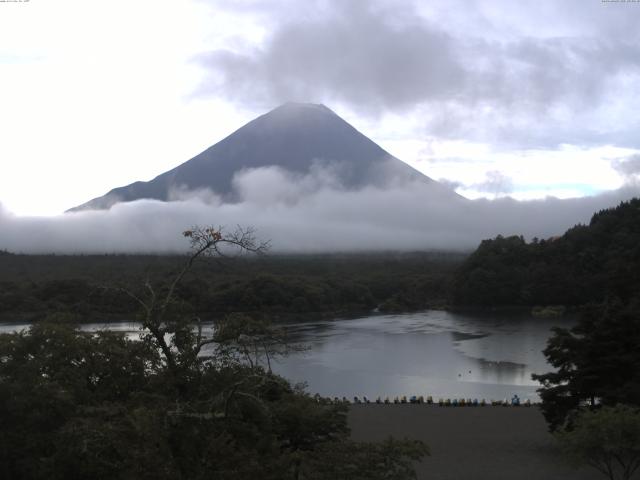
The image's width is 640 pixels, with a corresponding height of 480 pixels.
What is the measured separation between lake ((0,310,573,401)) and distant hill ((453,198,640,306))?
18.0 feet

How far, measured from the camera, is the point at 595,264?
127 feet

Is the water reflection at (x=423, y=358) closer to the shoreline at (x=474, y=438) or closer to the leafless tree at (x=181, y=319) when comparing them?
the shoreline at (x=474, y=438)

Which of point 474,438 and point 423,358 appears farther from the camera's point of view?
point 423,358

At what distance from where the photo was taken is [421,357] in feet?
73.3

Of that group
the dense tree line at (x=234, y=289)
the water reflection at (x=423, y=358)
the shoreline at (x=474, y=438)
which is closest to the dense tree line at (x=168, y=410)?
the shoreline at (x=474, y=438)

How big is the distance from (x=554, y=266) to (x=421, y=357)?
20.7 metres

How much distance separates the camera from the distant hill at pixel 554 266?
1483 inches

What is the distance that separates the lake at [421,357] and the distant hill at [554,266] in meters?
5.47

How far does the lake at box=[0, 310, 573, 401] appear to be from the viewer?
17.3 m

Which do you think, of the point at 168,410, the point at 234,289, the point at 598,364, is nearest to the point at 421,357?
the point at 598,364

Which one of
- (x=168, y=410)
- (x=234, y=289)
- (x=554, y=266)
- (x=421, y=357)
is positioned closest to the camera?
(x=168, y=410)

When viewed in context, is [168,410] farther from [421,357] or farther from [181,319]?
[421,357]

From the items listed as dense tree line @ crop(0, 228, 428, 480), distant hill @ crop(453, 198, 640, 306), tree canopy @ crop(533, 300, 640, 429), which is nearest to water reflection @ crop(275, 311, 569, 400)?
tree canopy @ crop(533, 300, 640, 429)

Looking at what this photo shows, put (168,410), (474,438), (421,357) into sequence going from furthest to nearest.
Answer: (421,357), (474,438), (168,410)
